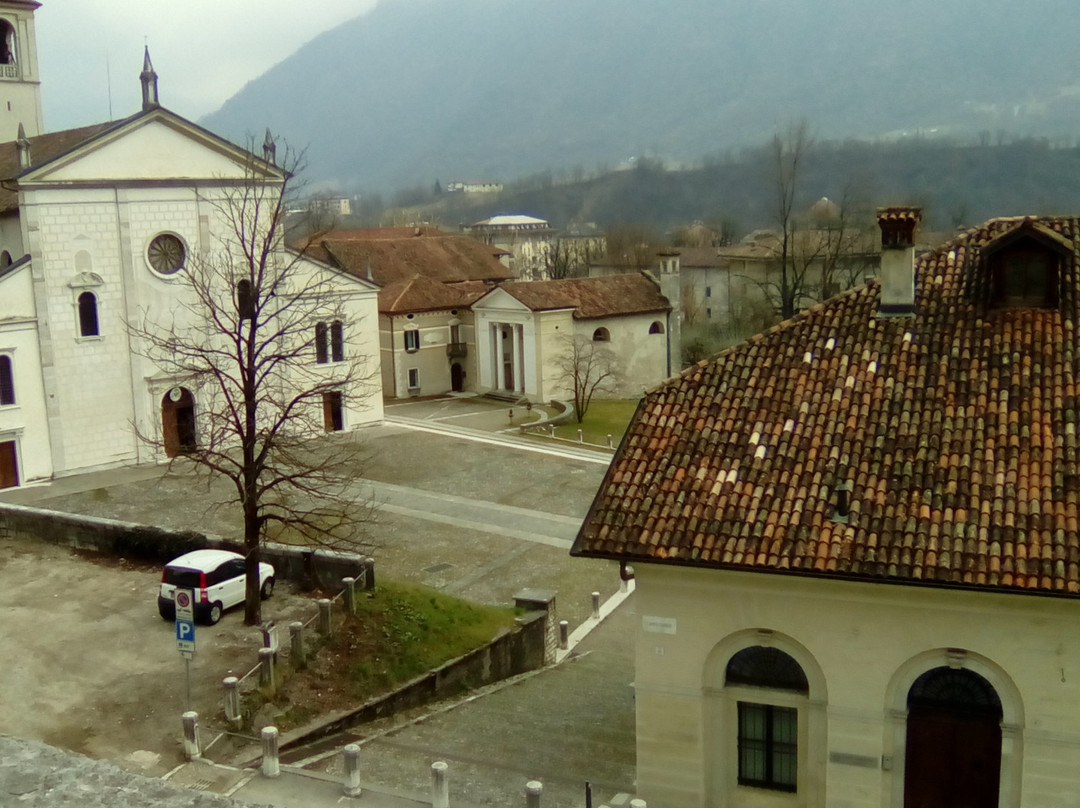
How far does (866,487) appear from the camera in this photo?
12.3 m

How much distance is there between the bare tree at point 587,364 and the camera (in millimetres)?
52825

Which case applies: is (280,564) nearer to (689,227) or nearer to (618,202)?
(689,227)

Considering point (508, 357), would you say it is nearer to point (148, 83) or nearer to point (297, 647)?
point (148, 83)

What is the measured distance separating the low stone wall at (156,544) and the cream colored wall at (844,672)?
877 centimetres

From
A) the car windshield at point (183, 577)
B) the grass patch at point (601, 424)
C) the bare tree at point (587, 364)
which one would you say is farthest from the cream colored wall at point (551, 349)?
the car windshield at point (183, 577)

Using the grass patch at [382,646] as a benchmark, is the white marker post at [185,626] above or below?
above

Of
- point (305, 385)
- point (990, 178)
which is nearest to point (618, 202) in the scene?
point (990, 178)

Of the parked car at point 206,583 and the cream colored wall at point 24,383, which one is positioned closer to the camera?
the parked car at point 206,583

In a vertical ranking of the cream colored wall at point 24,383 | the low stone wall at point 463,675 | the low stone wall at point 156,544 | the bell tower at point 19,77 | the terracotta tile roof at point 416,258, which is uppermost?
the bell tower at point 19,77

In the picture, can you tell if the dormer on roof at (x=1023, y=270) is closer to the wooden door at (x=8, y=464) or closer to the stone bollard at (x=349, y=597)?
the stone bollard at (x=349, y=597)

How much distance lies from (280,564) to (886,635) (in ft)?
43.2

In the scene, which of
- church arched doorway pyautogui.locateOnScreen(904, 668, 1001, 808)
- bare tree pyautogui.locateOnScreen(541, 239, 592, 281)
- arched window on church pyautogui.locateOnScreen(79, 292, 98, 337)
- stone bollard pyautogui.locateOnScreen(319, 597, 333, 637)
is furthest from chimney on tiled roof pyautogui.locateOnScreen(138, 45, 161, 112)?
bare tree pyautogui.locateOnScreen(541, 239, 592, 281)

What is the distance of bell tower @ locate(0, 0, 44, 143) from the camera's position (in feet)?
144

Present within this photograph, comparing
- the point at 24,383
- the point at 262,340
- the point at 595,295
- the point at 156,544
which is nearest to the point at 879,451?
the point at 156,544
